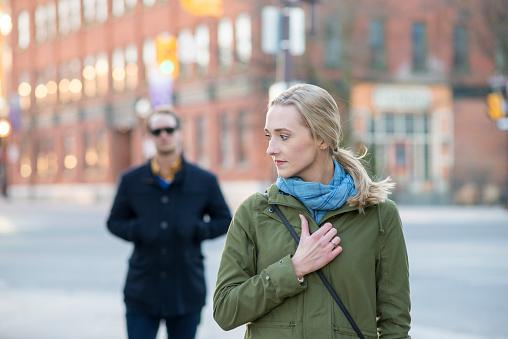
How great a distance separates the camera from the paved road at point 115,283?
8711 millimetres

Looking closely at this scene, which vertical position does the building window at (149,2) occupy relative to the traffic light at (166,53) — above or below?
above

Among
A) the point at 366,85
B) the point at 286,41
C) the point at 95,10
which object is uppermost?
the point at 95,10

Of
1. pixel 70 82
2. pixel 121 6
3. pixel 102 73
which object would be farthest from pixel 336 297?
pixel 70 82

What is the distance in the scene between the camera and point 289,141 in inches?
114

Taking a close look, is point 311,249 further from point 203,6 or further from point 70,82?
point 70,82

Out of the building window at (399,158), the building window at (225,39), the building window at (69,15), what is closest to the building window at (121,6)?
the building window at (69,15)

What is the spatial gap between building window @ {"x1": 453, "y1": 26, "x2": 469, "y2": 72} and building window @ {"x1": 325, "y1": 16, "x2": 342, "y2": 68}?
5.56 m

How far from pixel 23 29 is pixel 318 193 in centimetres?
6139

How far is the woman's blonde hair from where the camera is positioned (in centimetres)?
289

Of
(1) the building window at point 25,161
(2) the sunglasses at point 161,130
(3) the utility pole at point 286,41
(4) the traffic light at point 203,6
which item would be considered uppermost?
(4) the traffic light at point 203,6

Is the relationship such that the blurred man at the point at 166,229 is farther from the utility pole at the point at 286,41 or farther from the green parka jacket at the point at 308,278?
the utility pole at the point at 286,41

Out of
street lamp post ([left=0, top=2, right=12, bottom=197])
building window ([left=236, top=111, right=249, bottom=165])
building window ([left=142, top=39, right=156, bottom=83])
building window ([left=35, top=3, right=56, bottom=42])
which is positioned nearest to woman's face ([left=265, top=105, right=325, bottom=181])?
building window ([left=236, top=111, right=249, bottom=165])

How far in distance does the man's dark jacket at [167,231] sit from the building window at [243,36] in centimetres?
3202

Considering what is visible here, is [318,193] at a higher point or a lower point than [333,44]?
lower
